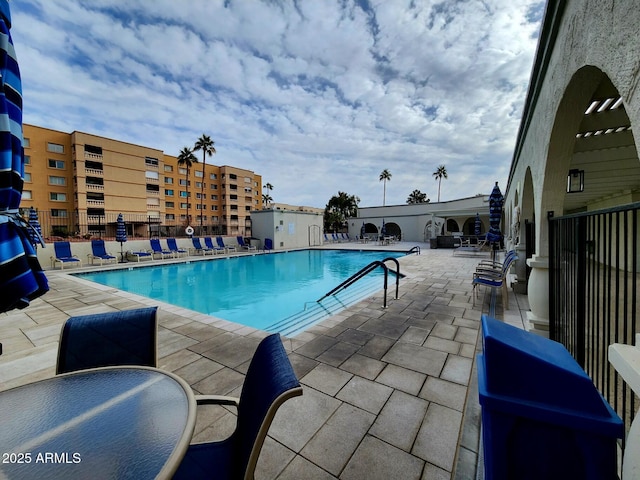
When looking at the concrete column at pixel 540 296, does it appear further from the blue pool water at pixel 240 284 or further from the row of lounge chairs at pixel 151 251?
the row of lounge chairs at pixel 151 251

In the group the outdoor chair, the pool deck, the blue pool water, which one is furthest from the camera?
the blue pool water

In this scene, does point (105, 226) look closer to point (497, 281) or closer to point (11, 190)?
point (11, 190)

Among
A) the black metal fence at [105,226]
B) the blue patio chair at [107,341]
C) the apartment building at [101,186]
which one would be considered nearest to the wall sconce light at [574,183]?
the blue patio chair at [107,341]

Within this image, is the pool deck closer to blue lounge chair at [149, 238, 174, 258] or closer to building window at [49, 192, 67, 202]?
blue lounge chair at [149, 238, 174, 258]

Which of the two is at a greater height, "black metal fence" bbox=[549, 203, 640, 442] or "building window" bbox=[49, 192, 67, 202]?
"building window" bbox=[49, 192, 67, 202]

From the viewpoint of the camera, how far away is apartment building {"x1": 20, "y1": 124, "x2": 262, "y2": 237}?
26031 mm

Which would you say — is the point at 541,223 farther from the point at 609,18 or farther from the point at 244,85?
the point at 244,85

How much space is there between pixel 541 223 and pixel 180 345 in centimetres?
478

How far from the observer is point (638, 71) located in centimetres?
108

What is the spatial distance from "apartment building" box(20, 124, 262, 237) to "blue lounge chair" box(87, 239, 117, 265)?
9734 millimetres

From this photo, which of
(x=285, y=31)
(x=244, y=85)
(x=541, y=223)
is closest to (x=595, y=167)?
(x=541, y=223)

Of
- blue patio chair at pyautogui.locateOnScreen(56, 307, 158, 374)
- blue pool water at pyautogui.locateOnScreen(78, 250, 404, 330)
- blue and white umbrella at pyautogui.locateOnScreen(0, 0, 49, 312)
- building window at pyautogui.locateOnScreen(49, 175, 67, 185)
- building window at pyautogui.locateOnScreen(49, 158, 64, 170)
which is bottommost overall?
blue pool water at pyautogui.locateOnScreen(78, 250, 404, 330)

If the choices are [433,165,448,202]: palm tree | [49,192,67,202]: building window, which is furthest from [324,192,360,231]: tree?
[49,192,67,202]: building window

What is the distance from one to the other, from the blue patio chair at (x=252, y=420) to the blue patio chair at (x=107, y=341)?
684 mm
